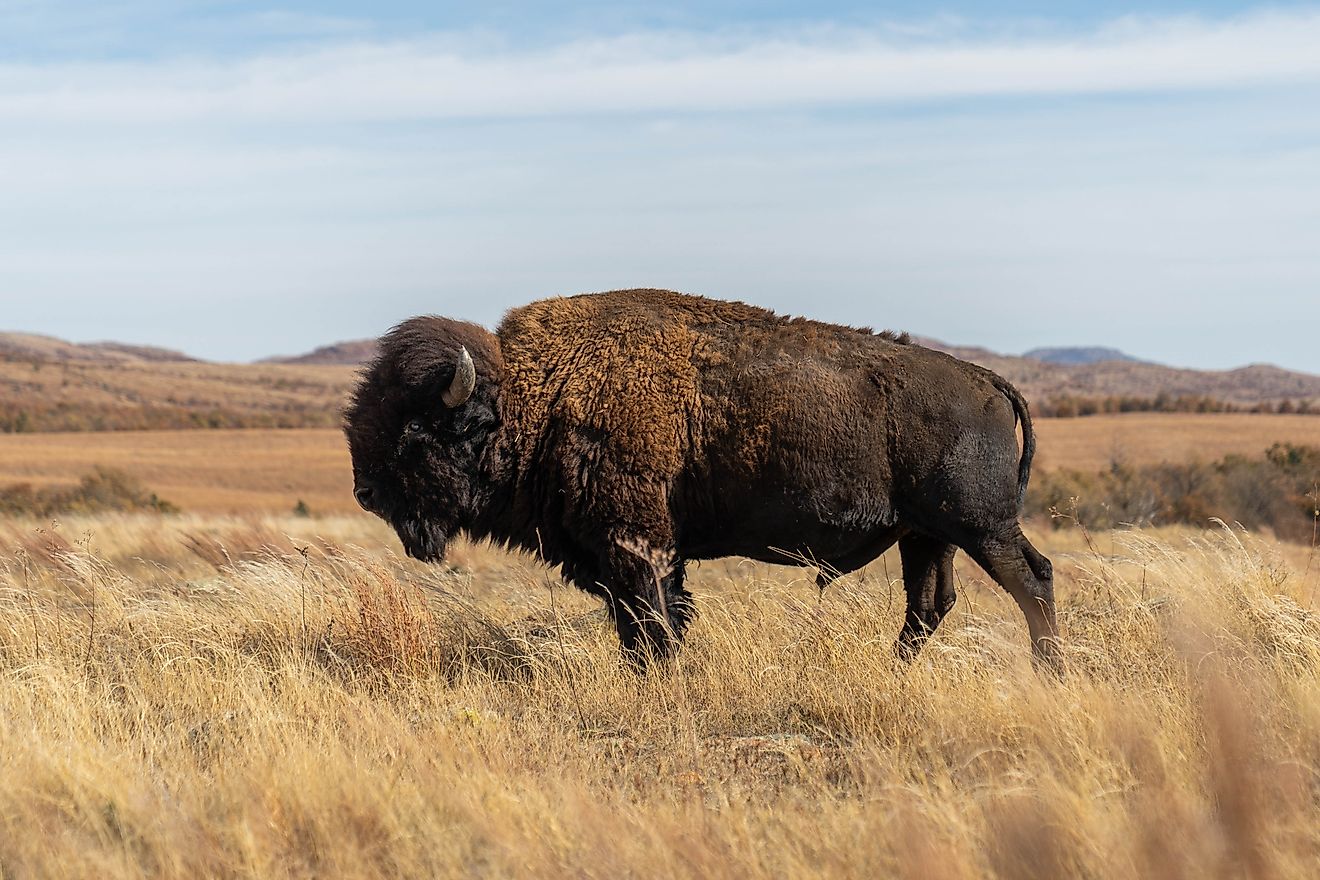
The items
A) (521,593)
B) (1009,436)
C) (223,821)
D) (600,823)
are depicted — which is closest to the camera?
(600,823)

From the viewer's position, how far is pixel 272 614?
28.5 ft

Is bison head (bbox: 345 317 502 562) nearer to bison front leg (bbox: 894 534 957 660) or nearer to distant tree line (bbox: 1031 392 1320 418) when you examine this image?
bison front leg (bbox: 894 534 957 660)

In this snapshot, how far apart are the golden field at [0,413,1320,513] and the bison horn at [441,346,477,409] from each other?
26539mm

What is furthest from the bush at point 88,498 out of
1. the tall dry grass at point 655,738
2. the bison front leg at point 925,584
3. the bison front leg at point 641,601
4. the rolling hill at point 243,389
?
the bison front leg at point 925,584

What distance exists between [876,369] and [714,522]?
126cm

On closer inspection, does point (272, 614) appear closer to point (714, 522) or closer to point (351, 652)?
point (351, 652)

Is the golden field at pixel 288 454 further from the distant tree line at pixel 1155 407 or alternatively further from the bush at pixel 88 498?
the distant tree line at pixel 1155 407

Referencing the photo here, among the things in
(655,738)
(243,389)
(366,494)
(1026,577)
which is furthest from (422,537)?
(243,389)

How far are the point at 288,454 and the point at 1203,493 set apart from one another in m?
34.7

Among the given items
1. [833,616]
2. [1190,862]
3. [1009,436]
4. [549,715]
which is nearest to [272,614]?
[549,715]

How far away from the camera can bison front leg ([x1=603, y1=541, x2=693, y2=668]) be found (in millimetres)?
7438

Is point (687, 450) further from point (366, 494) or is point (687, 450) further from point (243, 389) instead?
point (243, 389)

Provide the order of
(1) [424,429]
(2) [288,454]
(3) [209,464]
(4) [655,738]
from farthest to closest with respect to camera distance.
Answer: (2) [288,454] < (3) [209,464] < (1) [424,429] < (4) [655,738]

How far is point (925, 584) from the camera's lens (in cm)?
800
